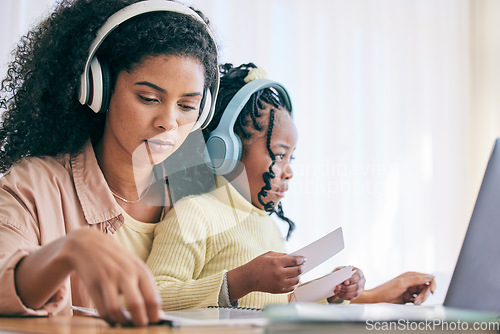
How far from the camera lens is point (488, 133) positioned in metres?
2.83

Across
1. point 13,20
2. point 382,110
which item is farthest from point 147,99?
point 382,110

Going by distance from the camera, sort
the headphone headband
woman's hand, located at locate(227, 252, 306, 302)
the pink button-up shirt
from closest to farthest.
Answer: the pink button-up shirt, woman's hand, located at locate(227, 252, 306, 302), the headphone headband

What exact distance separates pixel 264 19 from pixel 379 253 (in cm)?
119

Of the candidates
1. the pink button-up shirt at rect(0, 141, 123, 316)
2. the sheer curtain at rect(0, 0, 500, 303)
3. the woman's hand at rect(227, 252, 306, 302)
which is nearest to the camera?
the pink button-up shirt at rect(0, 141, 123, 316)

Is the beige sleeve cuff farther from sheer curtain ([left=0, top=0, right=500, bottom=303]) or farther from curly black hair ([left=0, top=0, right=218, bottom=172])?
sheer curtain ([left=0, top=0, right=500, bottom=303])

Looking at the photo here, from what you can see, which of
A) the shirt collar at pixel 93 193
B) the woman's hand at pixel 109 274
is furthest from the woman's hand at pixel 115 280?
the shirt collar at pixel 93 193

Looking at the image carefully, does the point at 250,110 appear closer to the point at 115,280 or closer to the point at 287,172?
the point at 287,172

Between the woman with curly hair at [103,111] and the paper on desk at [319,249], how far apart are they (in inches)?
11.8

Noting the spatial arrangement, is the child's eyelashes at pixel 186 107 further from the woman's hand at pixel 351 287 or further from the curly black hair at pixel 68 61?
the woman's hand at pixel 351 287

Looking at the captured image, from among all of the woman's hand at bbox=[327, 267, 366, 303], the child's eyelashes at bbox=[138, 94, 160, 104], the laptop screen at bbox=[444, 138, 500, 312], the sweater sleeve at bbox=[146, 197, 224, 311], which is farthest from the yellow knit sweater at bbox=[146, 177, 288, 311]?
the laptop screen at bbox=[444, 138, 500, 312]

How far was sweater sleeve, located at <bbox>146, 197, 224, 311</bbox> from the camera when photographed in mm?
815

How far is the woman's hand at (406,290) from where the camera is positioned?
43.6 inches

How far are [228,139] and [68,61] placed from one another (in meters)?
0.35

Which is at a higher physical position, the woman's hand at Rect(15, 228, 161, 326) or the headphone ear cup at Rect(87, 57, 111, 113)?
the headphone ear cup at Rect(87, 57, 111, 113)
